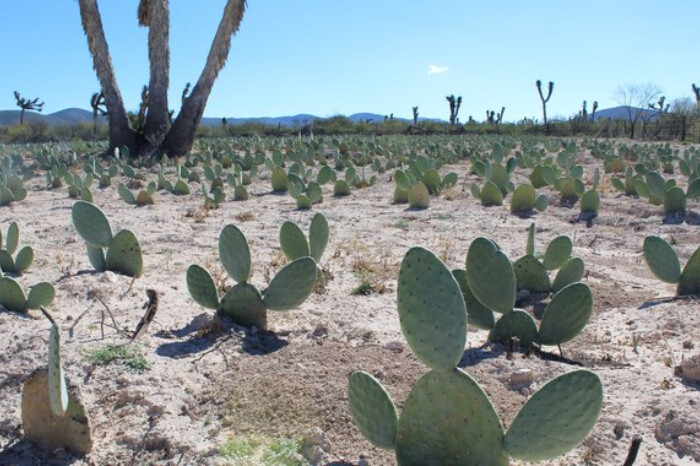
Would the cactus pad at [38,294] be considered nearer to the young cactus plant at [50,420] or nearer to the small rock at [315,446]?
the young cactus plant at [50,420]

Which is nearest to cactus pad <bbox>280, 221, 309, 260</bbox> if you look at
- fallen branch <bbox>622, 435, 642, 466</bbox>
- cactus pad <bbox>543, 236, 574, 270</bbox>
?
cactus pad <bbox>543, 236, 574, 270</bbox>

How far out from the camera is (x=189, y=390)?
227 cm

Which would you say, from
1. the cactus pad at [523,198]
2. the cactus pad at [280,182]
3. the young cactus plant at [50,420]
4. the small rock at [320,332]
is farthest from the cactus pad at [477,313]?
the cactus pad at [280,182]

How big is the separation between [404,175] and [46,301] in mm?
4336

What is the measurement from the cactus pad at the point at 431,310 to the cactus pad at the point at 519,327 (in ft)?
3.41

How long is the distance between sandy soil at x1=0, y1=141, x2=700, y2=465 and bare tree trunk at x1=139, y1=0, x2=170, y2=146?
7.70m

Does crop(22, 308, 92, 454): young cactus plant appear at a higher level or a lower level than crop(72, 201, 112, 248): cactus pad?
lower

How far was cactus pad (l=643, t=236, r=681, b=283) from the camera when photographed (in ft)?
10.8

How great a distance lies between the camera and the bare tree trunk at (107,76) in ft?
37.9

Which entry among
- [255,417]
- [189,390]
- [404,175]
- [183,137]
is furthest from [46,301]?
[183,137]

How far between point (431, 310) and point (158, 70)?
441 inches

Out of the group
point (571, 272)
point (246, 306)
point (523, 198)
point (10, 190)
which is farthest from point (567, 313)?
point (10, 190)

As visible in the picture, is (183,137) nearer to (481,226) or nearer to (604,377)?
(481,226)

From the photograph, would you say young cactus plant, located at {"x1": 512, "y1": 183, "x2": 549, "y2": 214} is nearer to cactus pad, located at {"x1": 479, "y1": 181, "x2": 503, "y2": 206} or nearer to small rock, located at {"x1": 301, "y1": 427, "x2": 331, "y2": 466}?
cactus pad, located at {"x1": 479, "y1": 181, "x2": 503, "y2": 206}
